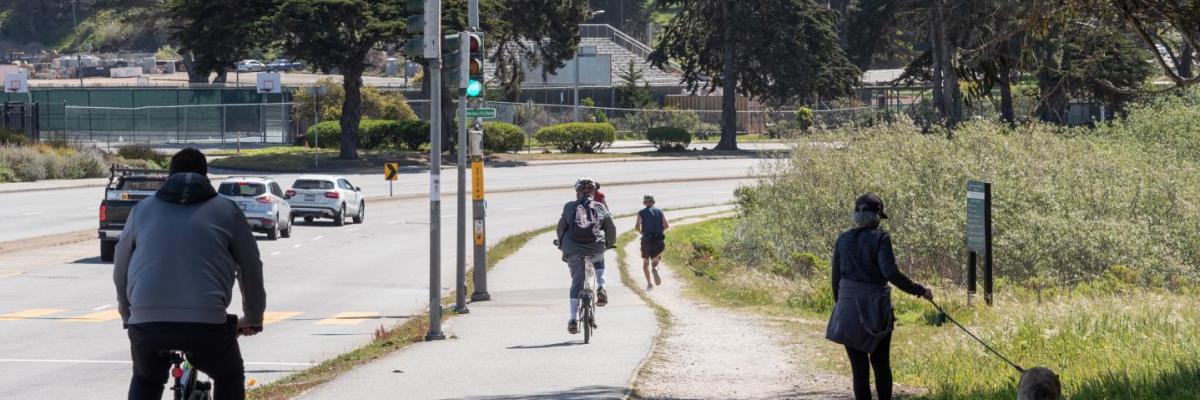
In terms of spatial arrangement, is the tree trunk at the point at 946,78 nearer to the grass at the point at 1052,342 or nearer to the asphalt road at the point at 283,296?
the asphalt road at the point at 283,296

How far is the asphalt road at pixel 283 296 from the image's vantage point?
14812 mm

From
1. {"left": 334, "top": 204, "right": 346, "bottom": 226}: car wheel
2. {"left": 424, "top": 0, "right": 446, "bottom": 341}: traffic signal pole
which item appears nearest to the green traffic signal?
{"left": 424, "top": 0, "right": 446, "bottom": 341}: traffic signal pole

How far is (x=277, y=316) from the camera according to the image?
21.0 metres

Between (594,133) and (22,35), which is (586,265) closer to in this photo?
(594,133)

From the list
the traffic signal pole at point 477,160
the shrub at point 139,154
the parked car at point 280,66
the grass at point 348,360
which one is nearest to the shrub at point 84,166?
the shrub at point 139,154

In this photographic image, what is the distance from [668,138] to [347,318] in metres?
57.5

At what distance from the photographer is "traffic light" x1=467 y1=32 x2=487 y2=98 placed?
64.1ft

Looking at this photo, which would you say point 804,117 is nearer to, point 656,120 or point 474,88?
point 656,120

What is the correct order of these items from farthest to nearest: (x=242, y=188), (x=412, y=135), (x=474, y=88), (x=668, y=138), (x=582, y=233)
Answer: (x=668, y=138), (x=412, y=135), (x=242, y=188), (x=474, y=88), (x=582, y=233)

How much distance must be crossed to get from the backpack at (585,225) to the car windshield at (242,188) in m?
20.1

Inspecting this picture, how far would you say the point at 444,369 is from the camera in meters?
13.2

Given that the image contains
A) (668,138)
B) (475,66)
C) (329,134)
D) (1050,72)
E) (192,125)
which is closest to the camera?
(475,66)

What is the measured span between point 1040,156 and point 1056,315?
12893 mm

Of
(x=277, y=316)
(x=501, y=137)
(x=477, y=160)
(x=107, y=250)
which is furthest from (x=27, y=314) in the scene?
(x=501, y=137)
